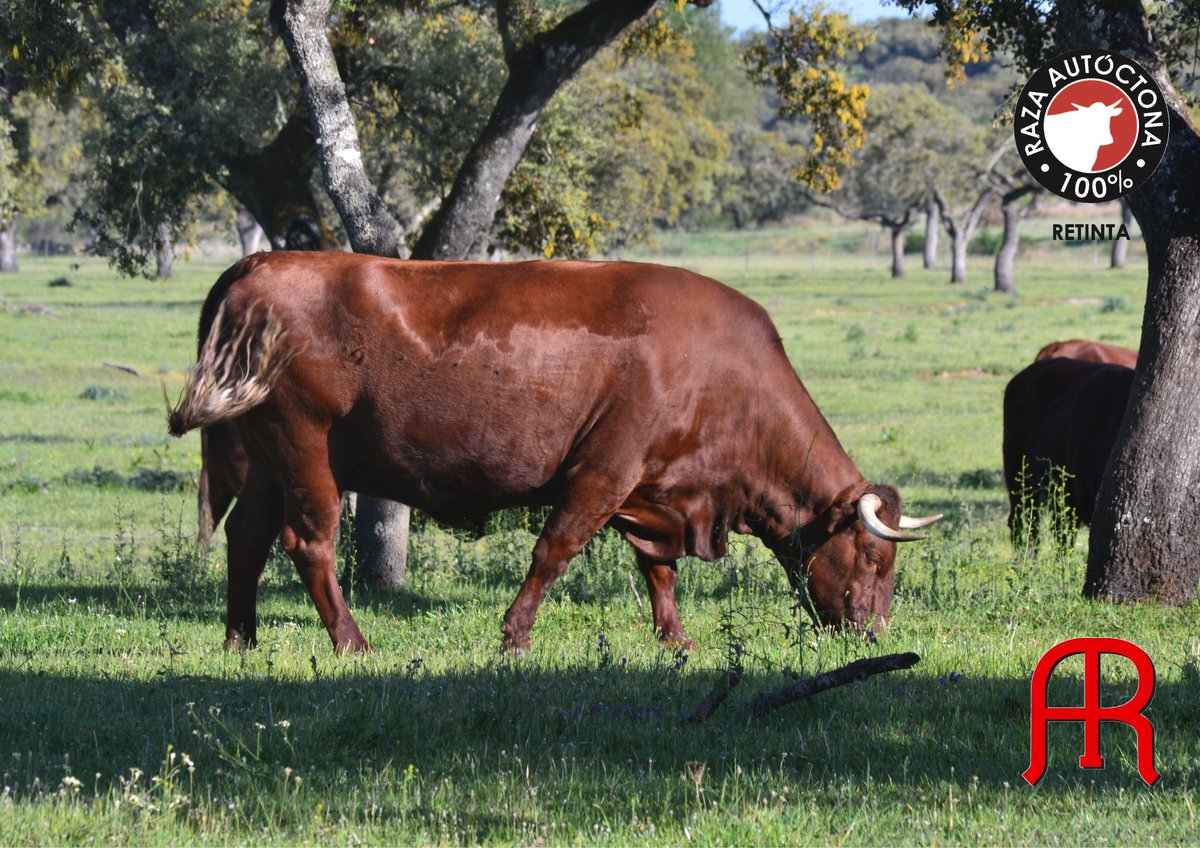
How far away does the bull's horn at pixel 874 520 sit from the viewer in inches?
Result: 313

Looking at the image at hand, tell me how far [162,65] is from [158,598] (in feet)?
19.8

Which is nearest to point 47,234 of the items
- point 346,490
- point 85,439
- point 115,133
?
point 85,439

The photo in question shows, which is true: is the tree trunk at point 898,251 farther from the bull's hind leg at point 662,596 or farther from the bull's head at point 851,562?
the bull's hind leg at point 662,596

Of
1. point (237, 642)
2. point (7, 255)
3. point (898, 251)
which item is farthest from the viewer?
point (7, 255)

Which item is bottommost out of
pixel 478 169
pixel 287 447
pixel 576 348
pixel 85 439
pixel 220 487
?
pixel 85 439

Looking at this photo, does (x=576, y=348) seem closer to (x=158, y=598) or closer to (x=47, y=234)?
(x=158, y=598)

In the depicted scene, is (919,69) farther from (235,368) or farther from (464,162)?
(235,368)

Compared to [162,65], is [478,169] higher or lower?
lower

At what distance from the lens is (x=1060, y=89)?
934cm

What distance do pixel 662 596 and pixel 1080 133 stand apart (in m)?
4.11

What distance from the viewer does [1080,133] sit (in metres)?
9.23

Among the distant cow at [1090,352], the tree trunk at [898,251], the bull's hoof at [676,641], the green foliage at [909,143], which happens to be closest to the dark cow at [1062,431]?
the distant cow at [1090,352]

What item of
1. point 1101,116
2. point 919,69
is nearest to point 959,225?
point 1101,116

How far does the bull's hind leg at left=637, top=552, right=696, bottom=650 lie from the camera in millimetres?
8367
